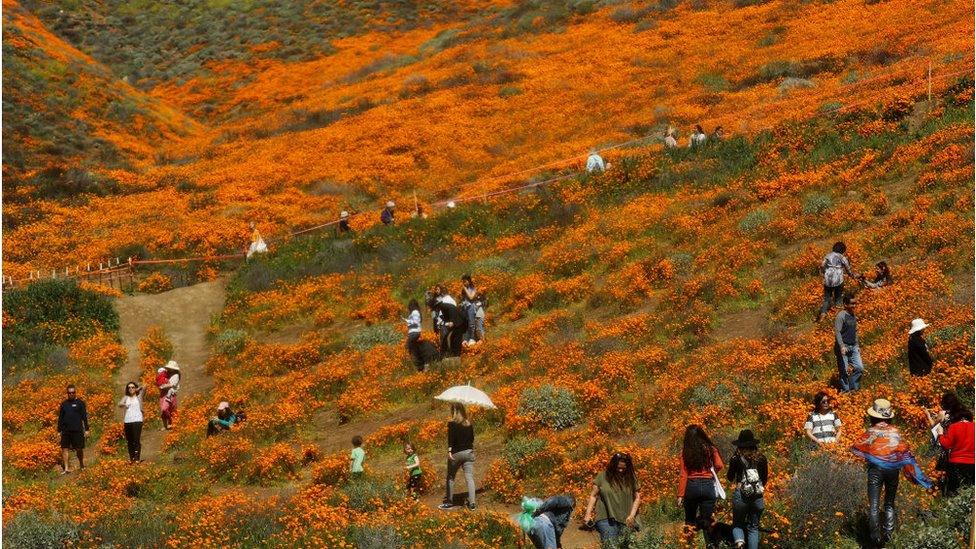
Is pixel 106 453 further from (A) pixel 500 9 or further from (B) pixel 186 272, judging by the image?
(A) pixel 500 9

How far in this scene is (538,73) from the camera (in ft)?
188

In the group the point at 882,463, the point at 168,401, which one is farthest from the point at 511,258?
the point at 882,463

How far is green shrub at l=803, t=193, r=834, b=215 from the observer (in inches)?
1061

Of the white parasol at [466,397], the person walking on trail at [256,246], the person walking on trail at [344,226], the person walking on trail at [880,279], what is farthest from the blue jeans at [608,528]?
the person walking on trail at [256,246]

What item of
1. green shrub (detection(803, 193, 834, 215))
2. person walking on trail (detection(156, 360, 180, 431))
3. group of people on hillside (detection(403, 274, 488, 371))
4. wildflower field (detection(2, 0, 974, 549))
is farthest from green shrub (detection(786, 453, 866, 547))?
green shrub (detection(803, 193, 834, 215))

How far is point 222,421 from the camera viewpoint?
22.2m

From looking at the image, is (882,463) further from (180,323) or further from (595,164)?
(595,164)

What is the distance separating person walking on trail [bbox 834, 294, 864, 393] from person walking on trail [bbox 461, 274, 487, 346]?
30.4ft

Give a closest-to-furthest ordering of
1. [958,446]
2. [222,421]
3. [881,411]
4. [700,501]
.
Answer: [881,411] → [958,446] → [700,501] → [222,421]

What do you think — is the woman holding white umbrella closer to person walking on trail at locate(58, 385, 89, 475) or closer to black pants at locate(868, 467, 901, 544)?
black pants at locate(868, 467, 901, 544)

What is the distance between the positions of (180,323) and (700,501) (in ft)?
74.8

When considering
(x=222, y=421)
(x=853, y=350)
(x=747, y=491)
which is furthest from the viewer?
(x=222, y=421)

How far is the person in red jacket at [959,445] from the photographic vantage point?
38.2ft

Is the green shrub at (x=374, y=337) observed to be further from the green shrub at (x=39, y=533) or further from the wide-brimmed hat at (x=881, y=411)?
the wide-brimmed hat at (x=881, y=411)
